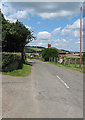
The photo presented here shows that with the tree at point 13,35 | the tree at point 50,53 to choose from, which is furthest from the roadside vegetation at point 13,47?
the tree at point 50,53

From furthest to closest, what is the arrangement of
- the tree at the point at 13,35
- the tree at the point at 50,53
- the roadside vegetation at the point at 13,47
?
the tree at the point at 50,53 < the tree at the point at 13,35 < the roadside vegetation at the point at 13,47

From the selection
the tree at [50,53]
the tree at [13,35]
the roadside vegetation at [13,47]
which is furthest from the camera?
the tree at [50,53]

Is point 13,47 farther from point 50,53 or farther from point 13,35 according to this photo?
point 50,53

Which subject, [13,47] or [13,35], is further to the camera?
[13,47]

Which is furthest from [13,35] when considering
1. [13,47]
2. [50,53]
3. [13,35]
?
[50,53]

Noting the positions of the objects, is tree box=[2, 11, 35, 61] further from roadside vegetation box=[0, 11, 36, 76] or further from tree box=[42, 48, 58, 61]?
tree box=[42, 48, 58, 61]

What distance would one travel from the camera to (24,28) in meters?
30.4

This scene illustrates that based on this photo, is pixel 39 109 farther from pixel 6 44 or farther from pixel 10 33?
pixel 6 44

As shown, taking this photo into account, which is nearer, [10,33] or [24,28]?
[10,33]

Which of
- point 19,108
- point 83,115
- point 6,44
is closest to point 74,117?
point 83,115

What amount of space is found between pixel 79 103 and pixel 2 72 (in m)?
10.2

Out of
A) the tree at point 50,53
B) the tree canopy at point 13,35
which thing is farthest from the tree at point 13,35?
the tree at point 50,53

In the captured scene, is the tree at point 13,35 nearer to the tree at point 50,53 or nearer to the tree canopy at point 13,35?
the tree canopy at point 13,35

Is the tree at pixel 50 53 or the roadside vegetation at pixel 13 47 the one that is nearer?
the roadside vegetation at pixel 13 47
